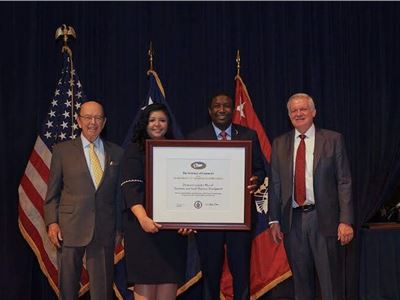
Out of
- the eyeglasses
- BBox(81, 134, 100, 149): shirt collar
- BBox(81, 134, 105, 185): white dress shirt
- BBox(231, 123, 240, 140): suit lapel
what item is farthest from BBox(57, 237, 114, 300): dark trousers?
BBox(231, 123, 240, 140): suit lapel

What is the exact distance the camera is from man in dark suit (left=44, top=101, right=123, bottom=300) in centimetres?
353

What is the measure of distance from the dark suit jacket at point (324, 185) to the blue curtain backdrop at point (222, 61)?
155 cm

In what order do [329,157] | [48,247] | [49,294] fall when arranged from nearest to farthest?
[329,157], [48,247], [49,294]

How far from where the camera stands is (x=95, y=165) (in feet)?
11.9

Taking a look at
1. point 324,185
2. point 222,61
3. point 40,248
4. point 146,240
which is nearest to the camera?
point 146,240

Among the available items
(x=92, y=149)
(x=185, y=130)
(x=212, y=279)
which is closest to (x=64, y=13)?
(x=185, y=130)

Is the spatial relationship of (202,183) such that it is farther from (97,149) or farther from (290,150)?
(97,149)

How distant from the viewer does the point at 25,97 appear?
201 inches

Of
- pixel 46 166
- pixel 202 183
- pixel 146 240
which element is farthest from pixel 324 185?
pixel 46 166

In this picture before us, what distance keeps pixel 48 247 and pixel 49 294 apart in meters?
0.63

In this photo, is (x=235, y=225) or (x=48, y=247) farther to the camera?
(x=48, y=247)

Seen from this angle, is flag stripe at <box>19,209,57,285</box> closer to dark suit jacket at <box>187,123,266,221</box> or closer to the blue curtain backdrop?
the blue curtain backdrop

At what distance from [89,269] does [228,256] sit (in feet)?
3.08

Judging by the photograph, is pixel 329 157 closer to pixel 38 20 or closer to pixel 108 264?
pixel 108 264
